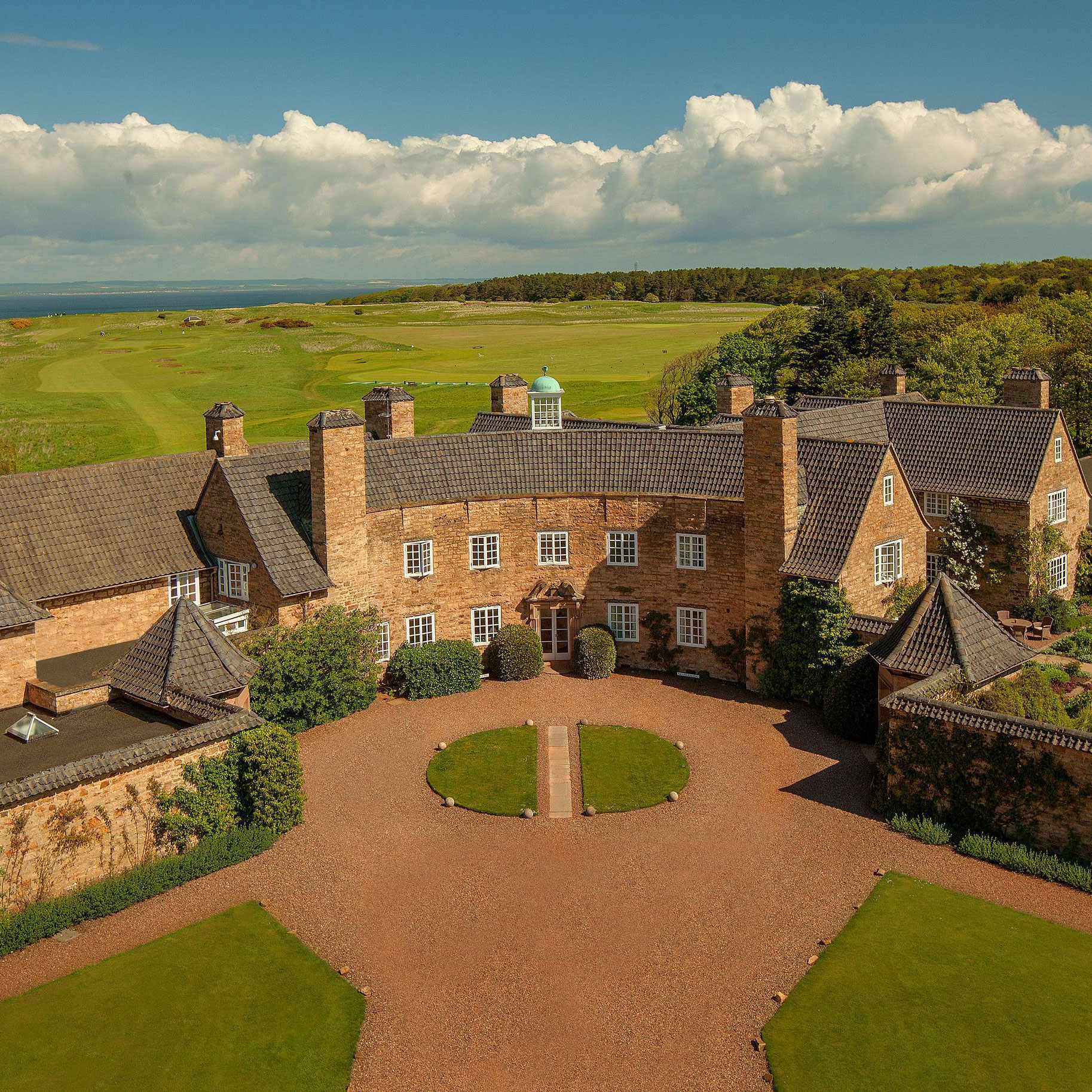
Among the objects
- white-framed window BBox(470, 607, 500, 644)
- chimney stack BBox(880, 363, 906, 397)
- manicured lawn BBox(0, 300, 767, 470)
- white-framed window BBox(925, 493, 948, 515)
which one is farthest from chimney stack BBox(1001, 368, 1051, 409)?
manicured lawn BBox(0, 300, 767, 470)

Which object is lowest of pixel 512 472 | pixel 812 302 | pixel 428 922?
pixel 428 922

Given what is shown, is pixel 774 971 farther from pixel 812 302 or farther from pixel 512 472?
pixel 812 302

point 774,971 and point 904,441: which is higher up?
point 904,441

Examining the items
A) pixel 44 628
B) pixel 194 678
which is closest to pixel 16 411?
pixel 44 628

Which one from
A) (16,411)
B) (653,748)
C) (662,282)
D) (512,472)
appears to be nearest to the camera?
(653,748)

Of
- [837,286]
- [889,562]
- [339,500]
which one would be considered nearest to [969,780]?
[889,562]
